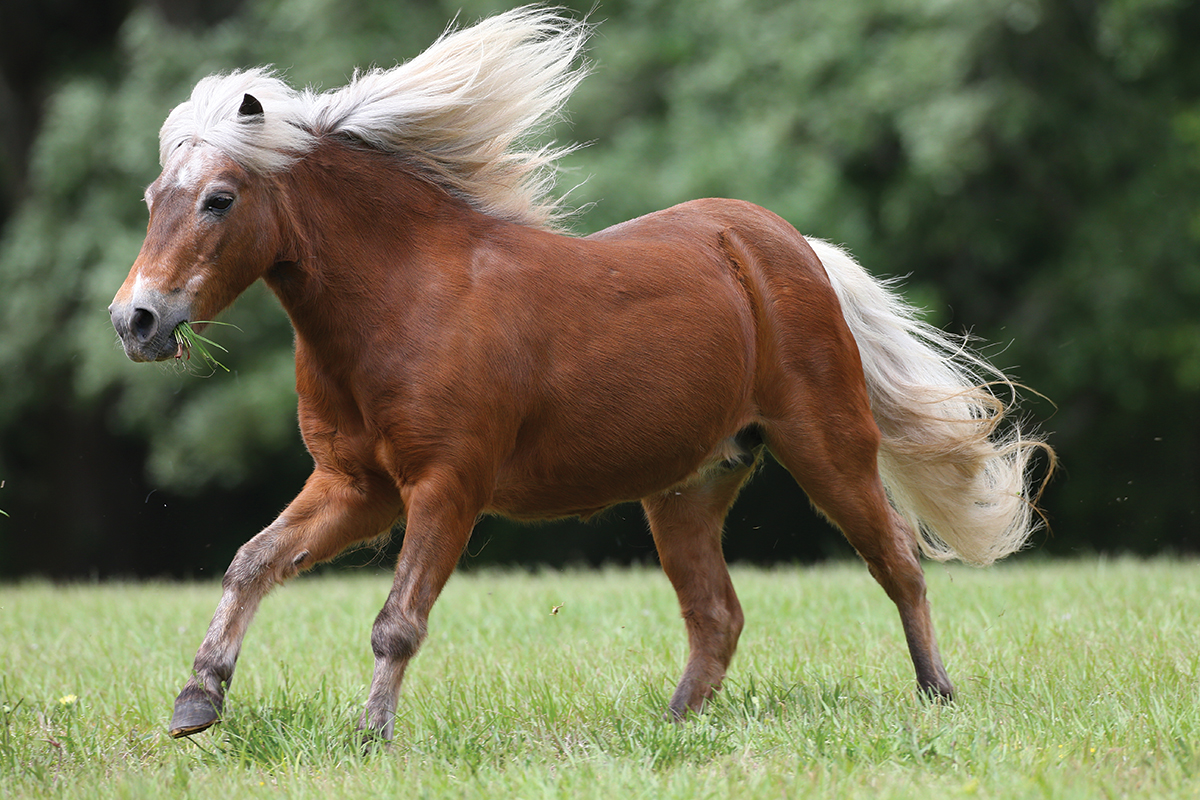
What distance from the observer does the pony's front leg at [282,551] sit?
3.96 metres

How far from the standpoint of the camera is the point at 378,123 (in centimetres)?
442

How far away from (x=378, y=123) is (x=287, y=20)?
9.62 meters

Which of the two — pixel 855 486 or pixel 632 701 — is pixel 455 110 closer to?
pixel 855 486

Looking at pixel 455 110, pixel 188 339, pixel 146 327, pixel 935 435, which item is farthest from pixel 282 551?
pixel 935 435

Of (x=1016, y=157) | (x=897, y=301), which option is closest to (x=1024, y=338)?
(x=1016, y=157)

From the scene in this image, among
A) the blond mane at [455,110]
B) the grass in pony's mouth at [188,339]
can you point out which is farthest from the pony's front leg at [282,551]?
the blond mane at [455,110]

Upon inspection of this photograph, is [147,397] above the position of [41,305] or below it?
below

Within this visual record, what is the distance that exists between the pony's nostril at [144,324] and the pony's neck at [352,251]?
56 cm

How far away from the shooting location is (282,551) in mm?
4207

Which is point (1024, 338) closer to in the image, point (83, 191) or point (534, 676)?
point (534, 676)

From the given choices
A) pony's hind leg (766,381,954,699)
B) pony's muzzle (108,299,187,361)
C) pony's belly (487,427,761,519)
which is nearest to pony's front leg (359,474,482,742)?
pony's belly (487,427,761,519)

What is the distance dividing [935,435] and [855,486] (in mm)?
688

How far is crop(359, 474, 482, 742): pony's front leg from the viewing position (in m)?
3.91

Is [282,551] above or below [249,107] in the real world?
below
